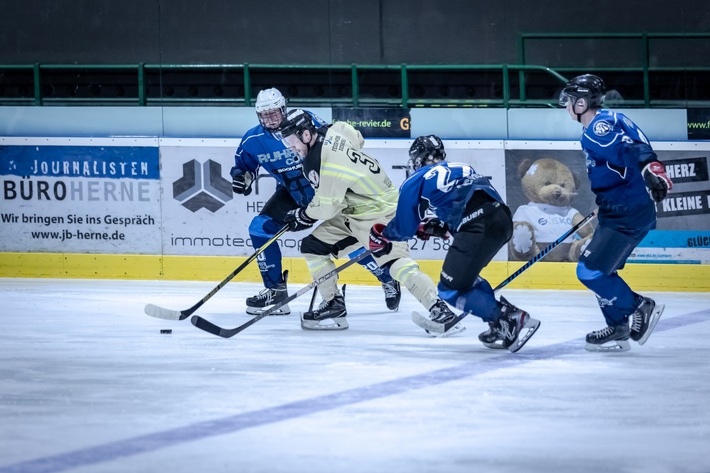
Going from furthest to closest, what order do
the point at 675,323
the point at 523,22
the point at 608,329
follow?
the point at 523,22, the point at 675,323, the point at 608,329

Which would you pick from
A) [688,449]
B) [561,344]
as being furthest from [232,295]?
[688,449]

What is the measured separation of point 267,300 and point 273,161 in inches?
30.4

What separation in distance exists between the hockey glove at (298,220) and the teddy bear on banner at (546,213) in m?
2.11

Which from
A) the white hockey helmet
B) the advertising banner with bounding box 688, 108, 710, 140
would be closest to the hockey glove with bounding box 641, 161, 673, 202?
the white hockey helmet

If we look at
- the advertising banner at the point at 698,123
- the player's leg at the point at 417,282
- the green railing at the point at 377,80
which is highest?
the green railing at the point at 377,80

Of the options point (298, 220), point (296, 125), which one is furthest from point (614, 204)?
point (298, 220)

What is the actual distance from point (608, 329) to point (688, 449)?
5.76 feet

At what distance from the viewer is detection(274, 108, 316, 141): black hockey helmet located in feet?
16.9

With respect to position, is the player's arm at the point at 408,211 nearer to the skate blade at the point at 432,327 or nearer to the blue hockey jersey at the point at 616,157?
the skate blade at the point at 432,327

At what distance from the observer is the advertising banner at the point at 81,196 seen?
785cm

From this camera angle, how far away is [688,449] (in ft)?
9.73

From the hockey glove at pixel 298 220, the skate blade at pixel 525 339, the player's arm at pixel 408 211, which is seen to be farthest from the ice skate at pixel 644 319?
the hockey glove at pixel 298 220

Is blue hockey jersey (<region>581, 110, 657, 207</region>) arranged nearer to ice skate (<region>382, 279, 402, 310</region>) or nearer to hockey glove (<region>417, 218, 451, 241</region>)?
hockey glove (<region>417, 218, 451, 241</region>)

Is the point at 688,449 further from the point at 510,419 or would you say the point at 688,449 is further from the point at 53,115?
the point at 53,115
